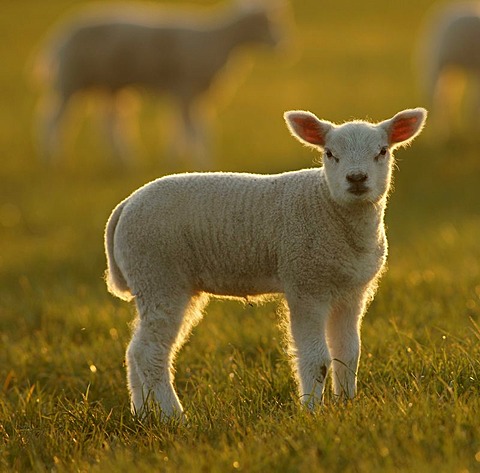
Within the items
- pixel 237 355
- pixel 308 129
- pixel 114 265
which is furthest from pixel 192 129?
pixel 308 129

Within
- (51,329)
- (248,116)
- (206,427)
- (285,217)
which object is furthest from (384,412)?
(248,116)

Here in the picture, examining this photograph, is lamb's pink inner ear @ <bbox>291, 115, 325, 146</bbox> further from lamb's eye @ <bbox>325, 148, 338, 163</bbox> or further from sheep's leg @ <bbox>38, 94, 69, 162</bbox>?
sheep's leg @ <bbox>38, 94, 69, 162</bbox>

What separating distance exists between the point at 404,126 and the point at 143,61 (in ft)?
35.4

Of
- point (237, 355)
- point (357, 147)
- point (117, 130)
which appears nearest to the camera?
point (357, 147)

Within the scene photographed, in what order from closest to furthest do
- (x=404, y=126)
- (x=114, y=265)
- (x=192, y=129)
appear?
(x=404, y=126) → (x=114, y=265) → (x=192, y=129)

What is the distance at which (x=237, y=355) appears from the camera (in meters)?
5.99

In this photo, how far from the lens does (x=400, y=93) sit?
22.9 metres

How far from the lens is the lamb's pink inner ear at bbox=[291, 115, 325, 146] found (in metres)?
5.13

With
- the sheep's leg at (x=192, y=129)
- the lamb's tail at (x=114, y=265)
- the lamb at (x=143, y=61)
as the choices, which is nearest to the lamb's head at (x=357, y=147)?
the lamb's tail at (x=114, y=265)

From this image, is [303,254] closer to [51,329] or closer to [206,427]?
[206,427]

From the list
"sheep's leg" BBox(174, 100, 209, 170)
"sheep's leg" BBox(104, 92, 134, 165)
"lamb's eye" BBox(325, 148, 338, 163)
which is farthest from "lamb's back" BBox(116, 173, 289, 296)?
"sheep's leg" BBox(104, 92, 134, 165)

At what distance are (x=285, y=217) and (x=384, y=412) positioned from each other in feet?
3.98

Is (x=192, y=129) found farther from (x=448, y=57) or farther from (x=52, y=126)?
(x=448, y=57)

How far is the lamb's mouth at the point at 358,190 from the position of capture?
15.7ft
